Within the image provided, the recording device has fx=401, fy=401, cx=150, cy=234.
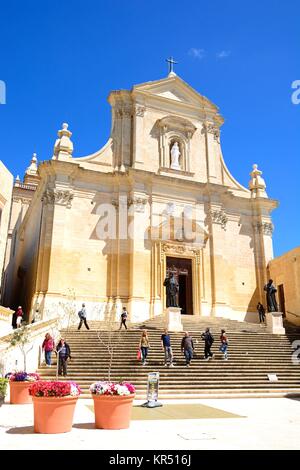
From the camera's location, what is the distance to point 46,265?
23328 millimetres

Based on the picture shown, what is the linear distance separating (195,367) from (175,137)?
18888 mm

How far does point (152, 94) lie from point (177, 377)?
2133 centimetres

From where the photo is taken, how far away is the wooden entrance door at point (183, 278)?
2664cm

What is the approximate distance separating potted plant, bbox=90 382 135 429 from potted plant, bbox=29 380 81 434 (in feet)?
1.77

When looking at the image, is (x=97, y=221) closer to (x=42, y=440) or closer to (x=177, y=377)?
(x=177, y=377)

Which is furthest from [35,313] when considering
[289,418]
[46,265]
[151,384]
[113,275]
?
[289,418]

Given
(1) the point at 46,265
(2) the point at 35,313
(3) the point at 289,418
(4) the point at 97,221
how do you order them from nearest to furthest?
1. (3) the point at 289,418
2. (2) the point at 35,313
3. (1) the point at 46,265
4. (4) the point at 97,221

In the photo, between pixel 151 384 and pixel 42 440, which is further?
pixel 151 384

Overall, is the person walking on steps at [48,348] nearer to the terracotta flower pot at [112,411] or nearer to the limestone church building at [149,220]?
the limestone church building at [149,220]

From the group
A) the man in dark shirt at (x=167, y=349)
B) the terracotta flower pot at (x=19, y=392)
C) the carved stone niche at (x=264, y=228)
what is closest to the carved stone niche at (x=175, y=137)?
the carved stone niche at (x=264, y=228)

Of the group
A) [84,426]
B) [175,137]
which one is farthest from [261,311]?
[84,426]

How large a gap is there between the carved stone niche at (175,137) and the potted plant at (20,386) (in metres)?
19.8

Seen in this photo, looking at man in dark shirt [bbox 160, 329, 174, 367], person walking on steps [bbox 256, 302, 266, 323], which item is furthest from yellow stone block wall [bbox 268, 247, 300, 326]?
man in dark shirt [bbox 160, 329, 174, 367]
